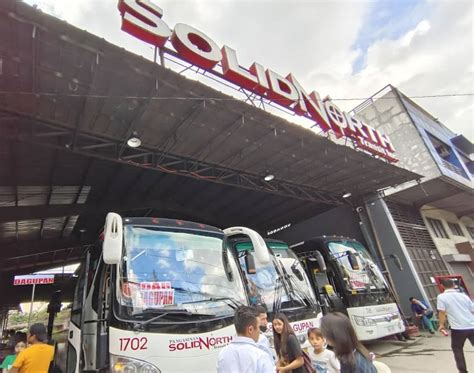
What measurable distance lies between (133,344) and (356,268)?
239 inches

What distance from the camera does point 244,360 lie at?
196cm

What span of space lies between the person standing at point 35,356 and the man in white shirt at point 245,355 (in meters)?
2.77

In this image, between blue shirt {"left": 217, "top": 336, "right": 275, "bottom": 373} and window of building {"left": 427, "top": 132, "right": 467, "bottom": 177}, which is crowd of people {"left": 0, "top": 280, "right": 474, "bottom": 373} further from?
window of building {"left": 427, "top": 132, "right": 467, "bottom": 177}

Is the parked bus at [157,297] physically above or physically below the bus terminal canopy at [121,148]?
below

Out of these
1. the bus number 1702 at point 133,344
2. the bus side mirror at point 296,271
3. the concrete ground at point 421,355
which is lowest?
the concrete ground at point 421,355

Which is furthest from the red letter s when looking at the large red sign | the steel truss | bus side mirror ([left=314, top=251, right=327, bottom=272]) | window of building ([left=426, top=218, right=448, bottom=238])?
window of building ([left=426, top=218, right=448, bottom=238])

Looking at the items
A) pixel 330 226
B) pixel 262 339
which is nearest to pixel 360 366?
pixel 262 339

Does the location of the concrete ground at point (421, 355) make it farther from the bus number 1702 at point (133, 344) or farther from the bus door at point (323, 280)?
the bus number 1702 at point (133, 344)

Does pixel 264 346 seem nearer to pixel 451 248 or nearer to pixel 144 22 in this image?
pixel 144 22

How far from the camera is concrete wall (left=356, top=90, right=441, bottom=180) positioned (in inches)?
457

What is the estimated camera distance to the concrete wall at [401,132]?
1160 centimetres

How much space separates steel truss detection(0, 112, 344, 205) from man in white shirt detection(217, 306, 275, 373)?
530 cm

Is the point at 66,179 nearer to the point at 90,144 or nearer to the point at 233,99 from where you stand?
the point at 90,144

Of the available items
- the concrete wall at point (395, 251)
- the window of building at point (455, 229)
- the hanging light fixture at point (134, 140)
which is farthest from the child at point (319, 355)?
the window of building at point (455, 229)
